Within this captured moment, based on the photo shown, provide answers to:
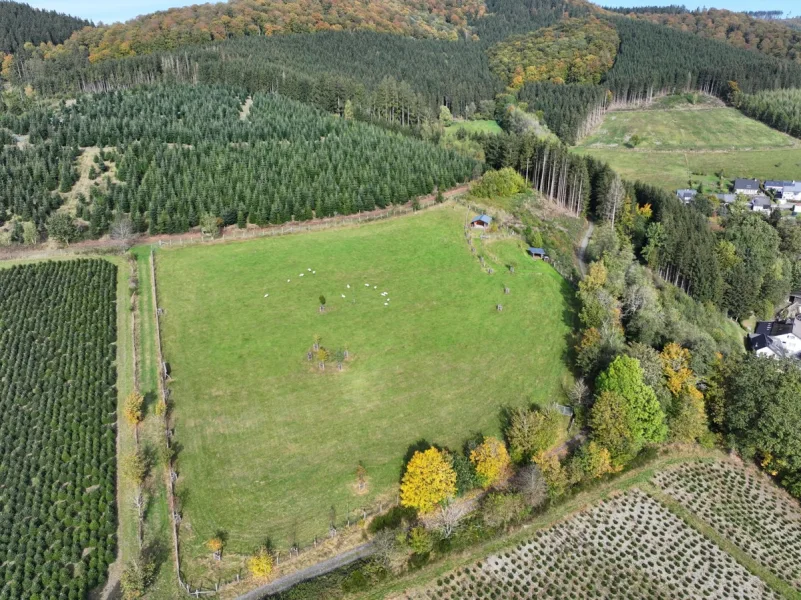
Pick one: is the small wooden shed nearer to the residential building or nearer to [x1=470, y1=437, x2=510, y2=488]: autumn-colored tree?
[x1=470, y1=437, x2=510, y2=488]: autumn-colored tree

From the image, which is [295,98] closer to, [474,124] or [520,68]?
[474,124]

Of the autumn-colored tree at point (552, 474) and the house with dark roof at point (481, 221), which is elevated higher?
the house with dark roof at point (481, 221)

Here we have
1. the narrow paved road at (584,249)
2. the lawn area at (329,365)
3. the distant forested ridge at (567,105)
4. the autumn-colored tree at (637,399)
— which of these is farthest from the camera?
the distant forested ridge at (567,105)

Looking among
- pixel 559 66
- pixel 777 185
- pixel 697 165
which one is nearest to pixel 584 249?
pixel 777 185

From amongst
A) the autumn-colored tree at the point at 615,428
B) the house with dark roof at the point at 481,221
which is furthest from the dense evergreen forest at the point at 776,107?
the autumn-colored tree at the point at 615,428

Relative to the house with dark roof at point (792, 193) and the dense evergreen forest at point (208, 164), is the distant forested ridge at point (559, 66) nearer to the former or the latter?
the house with dark roof at point (792, 193)

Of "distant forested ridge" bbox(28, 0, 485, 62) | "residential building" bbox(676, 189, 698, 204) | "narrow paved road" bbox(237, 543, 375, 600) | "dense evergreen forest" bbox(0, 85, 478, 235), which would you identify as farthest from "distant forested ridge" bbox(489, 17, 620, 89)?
"narrow paved road" bbox(237, 543, 375, 600)

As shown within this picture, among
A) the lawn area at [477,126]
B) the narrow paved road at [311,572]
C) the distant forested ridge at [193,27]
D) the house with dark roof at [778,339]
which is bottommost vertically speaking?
the house with dark roof at [778,339]

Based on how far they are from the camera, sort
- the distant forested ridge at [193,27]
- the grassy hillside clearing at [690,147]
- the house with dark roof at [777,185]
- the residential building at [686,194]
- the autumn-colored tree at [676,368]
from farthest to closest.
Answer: the distant forested ridge at [193,27], the grassy hillside clearing at [690,147], the house with dark roof at [777,185], the residential building at [686,194], the autumn-colored tree at [676,368]
